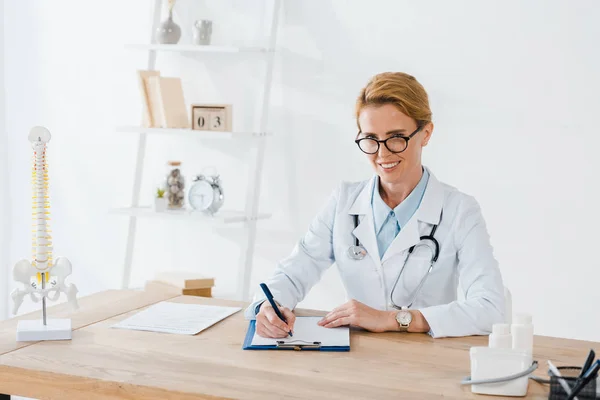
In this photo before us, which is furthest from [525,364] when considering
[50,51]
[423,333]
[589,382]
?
[50,51]

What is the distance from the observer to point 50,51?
4.52 metres

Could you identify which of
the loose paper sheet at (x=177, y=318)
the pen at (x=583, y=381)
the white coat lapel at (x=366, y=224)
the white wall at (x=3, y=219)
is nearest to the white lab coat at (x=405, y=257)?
the white coat lapel at (x=366, y=224)

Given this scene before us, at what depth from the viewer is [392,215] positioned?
250 cm

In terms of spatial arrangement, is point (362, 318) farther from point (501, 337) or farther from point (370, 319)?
point (501, 337)

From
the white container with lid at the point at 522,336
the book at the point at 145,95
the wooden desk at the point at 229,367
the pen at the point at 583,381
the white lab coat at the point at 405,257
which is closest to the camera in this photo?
the pen at the point at 583,381

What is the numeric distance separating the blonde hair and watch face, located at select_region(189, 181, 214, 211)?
5.18 feet

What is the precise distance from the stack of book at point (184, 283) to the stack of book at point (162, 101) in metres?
0.73

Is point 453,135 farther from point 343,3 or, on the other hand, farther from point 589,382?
point 589,382

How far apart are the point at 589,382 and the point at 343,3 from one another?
2668 millimetres

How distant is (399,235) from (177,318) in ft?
2.19

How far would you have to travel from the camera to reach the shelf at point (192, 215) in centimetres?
378

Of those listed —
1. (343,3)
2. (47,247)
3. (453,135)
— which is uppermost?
(343,3)

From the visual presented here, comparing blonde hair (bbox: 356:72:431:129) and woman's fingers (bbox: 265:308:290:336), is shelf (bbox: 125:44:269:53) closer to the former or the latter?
blonde hair (bbox: 356:72:431:129)

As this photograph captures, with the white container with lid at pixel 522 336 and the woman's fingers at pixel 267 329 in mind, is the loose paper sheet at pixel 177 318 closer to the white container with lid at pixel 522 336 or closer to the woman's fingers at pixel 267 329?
the woman's fingers at pixel 267 329
